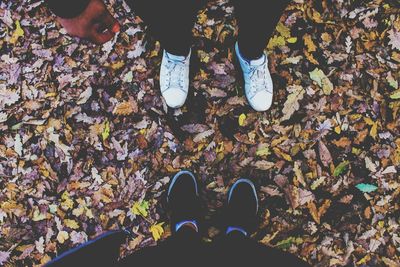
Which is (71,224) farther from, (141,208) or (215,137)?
(215,137)

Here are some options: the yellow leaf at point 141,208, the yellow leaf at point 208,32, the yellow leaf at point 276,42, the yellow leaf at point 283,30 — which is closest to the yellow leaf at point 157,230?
the yellow leaf at point 141,208

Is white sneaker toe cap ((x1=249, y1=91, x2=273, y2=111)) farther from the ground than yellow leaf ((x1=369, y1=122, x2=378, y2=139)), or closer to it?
farther from the ground

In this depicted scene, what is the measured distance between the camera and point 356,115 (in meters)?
3.13

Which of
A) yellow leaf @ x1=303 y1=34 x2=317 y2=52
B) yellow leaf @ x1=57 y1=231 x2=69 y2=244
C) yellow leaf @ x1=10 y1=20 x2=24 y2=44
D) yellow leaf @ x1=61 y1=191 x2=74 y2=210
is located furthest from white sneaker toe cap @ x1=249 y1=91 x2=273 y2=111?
yellow leaf @ x1=10 y1=20 x2=24 y2=44

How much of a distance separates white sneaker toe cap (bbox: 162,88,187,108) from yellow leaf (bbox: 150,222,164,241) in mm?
1015

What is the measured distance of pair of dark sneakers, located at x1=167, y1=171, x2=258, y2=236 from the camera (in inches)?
117

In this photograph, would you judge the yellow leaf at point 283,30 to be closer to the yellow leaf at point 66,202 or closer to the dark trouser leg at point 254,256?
the dark trouser leg at point 254,256

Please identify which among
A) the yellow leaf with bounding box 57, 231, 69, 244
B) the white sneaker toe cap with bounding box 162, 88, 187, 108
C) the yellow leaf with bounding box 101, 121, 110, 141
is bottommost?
the yellow leaf with bounding box 57, 231, 69, 244

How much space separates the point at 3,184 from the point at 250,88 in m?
2.25

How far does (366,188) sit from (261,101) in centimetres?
110

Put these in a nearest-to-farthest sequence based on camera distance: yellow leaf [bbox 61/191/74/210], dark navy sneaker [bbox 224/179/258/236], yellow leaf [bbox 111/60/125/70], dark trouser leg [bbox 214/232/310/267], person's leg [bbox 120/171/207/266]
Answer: dark trouser leg [bbox 214/232/310/267], person's leg [bbox 120/171/207/266], dark navy sneaker [bbox 224/179/258/236], yellow leaf [bbox 61/191/74/210], yellow leaf [bbox 111/60/125/70]

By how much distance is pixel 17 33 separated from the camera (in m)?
3.52

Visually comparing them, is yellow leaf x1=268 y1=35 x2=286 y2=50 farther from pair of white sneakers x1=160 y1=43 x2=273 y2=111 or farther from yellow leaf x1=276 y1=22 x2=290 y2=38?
pair of white sneakers x1=160 y1=43 x2=273 y2=111

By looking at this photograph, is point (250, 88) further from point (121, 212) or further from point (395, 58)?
point (121, 212)
